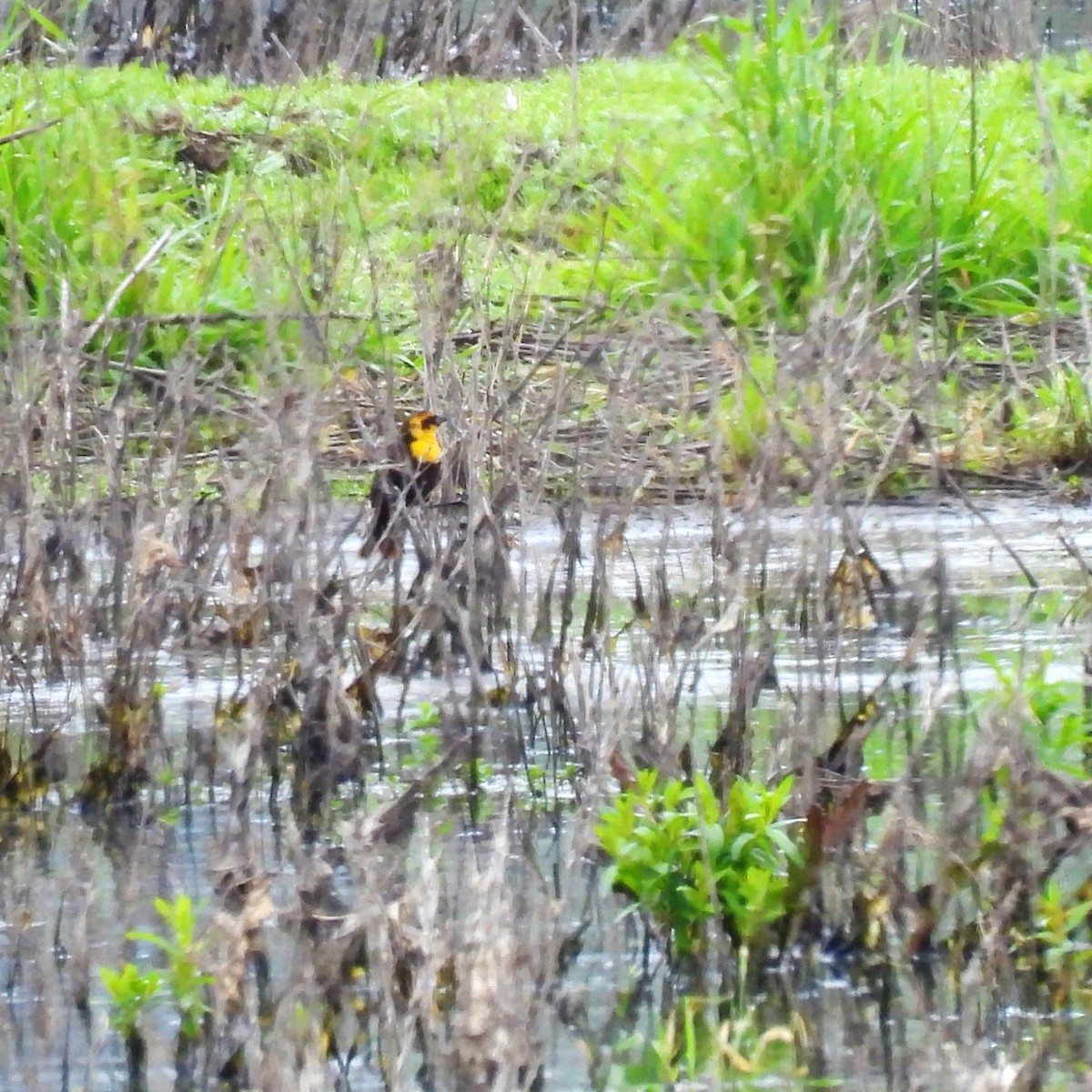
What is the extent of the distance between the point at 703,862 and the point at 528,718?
2.88ft

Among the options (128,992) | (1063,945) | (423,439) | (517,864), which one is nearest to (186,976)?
(128,992)

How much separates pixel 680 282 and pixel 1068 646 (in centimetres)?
278

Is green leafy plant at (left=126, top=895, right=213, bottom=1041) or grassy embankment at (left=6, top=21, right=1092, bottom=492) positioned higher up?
grassy embankment at (left=6, top=21, right=1092, bottom=492)

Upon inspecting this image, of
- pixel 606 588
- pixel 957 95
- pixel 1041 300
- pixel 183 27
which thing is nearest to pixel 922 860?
pixel 606 588

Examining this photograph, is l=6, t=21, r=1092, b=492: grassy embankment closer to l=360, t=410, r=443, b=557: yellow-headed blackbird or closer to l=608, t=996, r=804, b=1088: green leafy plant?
l=360, t=410, r=443, b=557: yellow-headed blackbird

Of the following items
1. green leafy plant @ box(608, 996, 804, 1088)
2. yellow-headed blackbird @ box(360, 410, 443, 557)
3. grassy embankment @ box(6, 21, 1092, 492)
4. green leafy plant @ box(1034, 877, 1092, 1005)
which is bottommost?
green leafy plant @ box(608, 996, 804, 1088)

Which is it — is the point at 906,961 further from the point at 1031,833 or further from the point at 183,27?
the point at 183,27

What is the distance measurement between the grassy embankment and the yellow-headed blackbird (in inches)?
4.7

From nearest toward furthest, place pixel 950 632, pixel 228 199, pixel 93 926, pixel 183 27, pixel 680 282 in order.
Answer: pixel 93 926, pixel 950 632, pixel 680 282, pixel 228 199, pixel 183 27

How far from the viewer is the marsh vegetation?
2285 mm

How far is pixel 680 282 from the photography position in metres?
6.19

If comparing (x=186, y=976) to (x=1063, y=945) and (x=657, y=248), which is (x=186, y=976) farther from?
(x=657, y=248)

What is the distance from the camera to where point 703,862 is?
97.0 inches

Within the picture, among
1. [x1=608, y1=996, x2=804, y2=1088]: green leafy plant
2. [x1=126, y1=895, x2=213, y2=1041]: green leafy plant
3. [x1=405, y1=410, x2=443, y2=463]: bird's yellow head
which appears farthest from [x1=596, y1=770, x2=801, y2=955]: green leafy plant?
[x1=405, y1=410, x2=443, y2=463]: bird's yellow head
